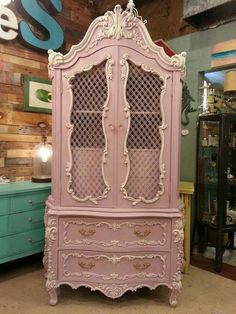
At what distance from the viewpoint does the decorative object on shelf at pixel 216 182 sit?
2785 millimetres

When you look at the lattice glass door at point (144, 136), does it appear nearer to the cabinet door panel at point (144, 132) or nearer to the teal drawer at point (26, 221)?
the cabinet door panel at point (144, 132)

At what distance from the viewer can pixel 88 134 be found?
7.14 ft

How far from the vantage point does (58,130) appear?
2.12 m

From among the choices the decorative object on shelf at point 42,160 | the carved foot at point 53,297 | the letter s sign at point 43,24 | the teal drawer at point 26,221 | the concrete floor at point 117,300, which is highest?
the letter s sign at point 43,24

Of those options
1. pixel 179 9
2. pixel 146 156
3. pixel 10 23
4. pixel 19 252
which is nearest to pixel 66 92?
pixel 146 156

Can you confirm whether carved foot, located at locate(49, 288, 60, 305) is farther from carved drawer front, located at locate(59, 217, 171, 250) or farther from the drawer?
the drawer

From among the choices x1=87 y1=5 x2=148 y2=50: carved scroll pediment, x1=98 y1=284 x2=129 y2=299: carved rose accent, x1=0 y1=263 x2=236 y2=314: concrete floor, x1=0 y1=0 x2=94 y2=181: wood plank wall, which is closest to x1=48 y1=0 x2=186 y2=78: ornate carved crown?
x1=87 y1=5 x2=148 y2=50: carved scroll pediment

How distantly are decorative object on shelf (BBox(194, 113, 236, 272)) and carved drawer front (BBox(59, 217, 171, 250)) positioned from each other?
36.1 inches

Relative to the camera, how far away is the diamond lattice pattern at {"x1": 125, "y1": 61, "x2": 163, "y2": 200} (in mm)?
2129

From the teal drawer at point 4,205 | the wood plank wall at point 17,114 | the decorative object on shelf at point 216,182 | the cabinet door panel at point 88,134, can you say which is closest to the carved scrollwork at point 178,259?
the cabinet door panel at point 88,134

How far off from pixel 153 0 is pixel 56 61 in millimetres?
1945

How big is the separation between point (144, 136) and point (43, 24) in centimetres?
179

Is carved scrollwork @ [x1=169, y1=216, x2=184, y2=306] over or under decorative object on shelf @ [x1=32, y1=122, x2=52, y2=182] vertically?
under

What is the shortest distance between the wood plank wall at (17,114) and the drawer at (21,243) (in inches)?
25.1
